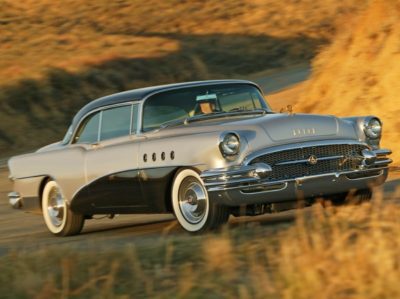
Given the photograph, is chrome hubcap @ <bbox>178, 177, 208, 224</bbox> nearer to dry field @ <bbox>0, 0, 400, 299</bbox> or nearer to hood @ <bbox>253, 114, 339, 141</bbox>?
dry field @ <bbox>0, 0, 400, 299</bbox>

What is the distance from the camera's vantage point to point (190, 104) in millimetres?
10859

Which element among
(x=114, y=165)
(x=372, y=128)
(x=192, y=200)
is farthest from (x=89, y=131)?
(x=372, y=128)

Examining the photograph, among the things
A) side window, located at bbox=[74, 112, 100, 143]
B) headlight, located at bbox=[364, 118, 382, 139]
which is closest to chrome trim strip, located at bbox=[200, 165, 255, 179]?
headlight, located at bbox=[364, 118, 382, 139]

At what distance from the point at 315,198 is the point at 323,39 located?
4116cm

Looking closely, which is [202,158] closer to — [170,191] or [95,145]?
[170,191]

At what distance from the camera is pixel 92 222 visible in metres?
13.8

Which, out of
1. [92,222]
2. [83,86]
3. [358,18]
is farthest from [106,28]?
[92,222]

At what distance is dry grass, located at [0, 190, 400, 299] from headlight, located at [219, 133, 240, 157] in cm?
70

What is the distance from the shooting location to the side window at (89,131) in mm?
11555

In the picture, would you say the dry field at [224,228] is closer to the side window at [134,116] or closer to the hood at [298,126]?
the hood at [298,126]

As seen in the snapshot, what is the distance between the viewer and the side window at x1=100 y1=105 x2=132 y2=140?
36.3 ft

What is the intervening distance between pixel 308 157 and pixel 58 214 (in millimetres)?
3476

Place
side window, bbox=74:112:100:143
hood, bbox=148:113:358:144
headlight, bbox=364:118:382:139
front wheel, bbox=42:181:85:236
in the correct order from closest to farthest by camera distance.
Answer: hood, bbox=148:113:358:144, headlight, bbox=364:118:382:139, side window, bbox=74:112:100:143, front wheel, bbox=42:181:85:236

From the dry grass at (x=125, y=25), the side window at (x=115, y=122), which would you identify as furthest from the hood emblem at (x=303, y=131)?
the dry grass at (x=125, y=25)
